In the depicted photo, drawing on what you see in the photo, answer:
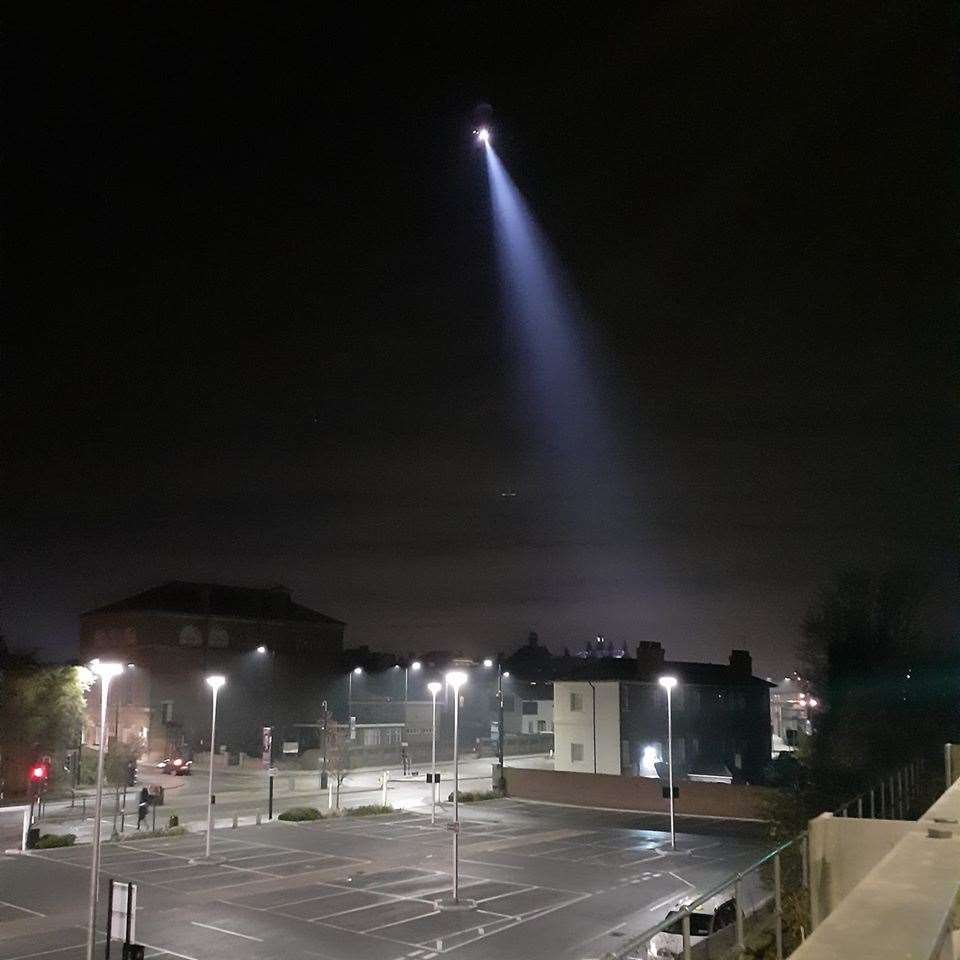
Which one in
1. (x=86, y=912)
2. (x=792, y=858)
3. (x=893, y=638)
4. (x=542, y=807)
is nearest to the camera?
(x=792, y=858)

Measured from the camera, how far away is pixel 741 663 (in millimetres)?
72562

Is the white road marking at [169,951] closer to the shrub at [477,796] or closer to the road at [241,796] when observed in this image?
the road at [241,796]

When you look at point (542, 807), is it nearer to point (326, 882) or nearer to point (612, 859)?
point (612, 859)

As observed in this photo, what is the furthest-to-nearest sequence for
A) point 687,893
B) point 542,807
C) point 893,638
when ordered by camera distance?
point 542,807 → point 893,638 → point 687,893

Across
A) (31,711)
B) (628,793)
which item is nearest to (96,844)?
(31,711)

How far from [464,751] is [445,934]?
7442 centimetres

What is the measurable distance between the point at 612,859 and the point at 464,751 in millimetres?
62384

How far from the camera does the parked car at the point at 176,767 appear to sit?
64.2 metres

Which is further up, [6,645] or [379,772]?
[6,645]

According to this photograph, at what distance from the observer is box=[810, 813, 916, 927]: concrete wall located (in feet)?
39.0

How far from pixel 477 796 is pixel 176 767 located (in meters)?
22.8

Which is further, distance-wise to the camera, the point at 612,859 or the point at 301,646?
the point at 301,646

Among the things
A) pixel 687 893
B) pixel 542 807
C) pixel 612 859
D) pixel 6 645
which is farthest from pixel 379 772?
pixel 687 893

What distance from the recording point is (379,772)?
238 ft
